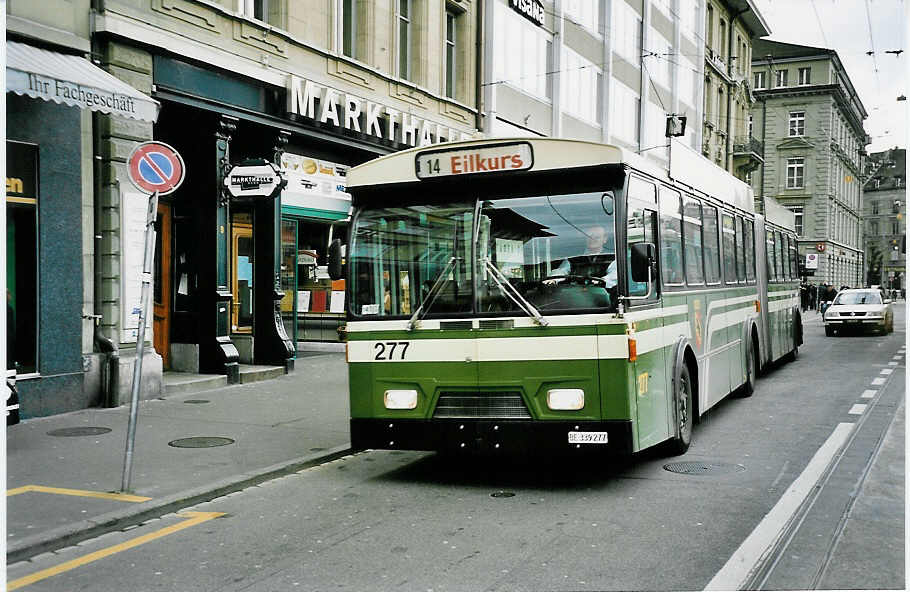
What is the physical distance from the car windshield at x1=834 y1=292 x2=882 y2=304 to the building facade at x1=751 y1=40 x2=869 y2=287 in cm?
1198

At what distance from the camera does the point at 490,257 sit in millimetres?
7504

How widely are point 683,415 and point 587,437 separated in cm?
228

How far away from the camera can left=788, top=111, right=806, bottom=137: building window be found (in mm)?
54406

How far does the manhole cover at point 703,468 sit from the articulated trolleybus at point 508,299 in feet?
1.54

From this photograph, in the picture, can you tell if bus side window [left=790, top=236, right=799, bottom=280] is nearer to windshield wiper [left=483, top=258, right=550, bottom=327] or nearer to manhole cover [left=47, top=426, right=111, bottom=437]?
windshield wiper [left=483, top=258, right=550, bottom=327]

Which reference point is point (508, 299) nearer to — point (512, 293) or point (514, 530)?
point (512, 293)

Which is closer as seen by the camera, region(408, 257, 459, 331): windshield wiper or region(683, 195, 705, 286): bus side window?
region(408, 257, 459, 331): windshield wiper

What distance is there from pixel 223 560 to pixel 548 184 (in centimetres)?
382

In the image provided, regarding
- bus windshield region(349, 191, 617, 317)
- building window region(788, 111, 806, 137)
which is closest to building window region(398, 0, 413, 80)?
bus windshield region(349, 191, 617, 317)


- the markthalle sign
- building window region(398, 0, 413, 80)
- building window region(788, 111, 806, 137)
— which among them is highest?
building window region(788, 111, 806, 137)

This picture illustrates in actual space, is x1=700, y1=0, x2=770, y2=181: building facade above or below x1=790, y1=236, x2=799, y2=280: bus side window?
above

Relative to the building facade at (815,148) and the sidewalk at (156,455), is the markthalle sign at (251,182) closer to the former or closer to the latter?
the sidewalk at (156,455)

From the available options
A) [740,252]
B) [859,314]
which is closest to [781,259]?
[740,252]

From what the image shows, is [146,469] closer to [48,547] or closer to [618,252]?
[48,547]
